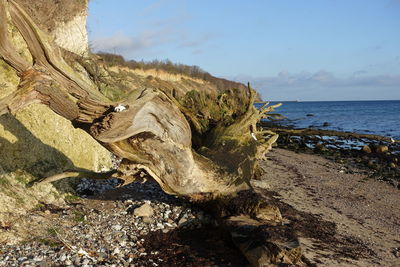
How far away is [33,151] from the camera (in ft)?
27.3

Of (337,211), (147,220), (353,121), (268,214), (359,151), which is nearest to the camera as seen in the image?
(147,220)

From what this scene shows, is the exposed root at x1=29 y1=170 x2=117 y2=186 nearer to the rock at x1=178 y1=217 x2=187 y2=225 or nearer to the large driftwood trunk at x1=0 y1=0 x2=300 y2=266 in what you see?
the large driftwood trunk at x1=0 y1=0 x2=300 y2=266

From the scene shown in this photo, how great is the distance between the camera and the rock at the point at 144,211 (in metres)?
7.55

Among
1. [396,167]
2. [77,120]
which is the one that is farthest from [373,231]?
[396,167]

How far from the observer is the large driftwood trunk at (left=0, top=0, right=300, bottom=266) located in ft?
17.3

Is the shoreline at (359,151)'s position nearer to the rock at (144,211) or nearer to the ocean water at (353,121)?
the ocean water at (353,121)

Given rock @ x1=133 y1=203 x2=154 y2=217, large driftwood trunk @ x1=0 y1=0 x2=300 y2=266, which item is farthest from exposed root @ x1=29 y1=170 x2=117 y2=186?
rock @ x1=133 y1=203 x2=154 y2=217

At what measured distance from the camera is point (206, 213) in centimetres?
787

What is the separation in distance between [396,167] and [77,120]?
17.6 meters

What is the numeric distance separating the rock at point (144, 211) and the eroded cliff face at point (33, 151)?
1.87 meters

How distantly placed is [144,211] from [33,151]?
3072 millimetres

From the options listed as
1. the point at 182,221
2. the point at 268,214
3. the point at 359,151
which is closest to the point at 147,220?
the point at 182,221

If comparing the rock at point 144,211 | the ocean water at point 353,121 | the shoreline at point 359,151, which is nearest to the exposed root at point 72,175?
the rock at point 144,211

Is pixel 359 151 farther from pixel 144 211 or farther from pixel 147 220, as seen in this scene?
pixel 147 220
